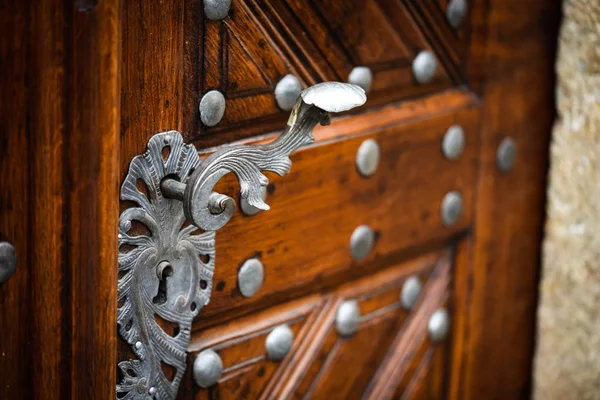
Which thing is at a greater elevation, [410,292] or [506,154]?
[506,154]

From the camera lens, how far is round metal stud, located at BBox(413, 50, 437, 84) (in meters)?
1.00

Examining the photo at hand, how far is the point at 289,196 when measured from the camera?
89 centimetres

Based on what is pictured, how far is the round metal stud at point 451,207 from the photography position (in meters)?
1.11

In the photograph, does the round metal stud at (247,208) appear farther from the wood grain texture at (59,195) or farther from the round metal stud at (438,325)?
the round metal stud at (438,325)

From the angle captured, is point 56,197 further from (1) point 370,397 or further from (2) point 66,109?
(1) point 370,397

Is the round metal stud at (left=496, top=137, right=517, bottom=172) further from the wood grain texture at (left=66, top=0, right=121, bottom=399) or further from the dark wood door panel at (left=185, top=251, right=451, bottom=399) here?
the wood grain texture at (left=66, top=0, right=121, bottom=399)

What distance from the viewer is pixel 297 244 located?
0.92 metres

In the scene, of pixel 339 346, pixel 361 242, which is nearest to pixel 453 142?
pixel 361 242

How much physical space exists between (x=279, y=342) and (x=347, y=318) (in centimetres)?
11

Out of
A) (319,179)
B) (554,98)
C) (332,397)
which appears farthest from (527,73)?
(332,397)

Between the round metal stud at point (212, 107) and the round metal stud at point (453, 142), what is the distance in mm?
382

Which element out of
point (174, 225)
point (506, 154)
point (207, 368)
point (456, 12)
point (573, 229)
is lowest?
point (207, 368)

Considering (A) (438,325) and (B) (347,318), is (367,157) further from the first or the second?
(A) (438,325)

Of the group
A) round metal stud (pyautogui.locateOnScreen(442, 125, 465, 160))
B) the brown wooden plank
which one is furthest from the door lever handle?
round metal stud (pyautogui.locateOnScreen(442, 125, 465, 160))
